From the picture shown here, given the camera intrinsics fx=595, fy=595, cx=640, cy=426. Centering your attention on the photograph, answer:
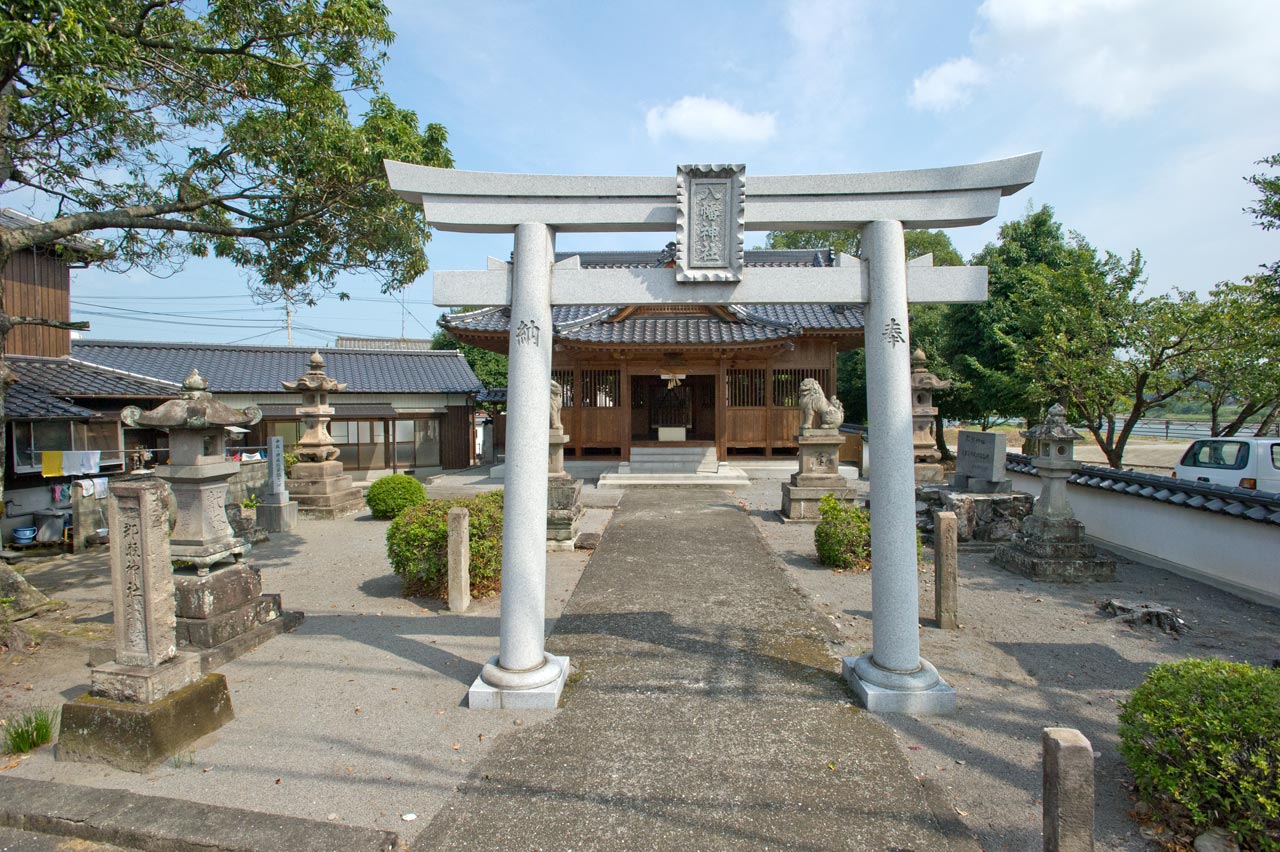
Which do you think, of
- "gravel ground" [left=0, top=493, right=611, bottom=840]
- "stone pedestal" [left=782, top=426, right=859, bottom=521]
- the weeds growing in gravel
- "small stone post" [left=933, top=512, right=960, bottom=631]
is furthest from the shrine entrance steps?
the weeds growing in gravel

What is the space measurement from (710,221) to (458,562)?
4.35m

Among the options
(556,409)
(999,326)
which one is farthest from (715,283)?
(999,326)

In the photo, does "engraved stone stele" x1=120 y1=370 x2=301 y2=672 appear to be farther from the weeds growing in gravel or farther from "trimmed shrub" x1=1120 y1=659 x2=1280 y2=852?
"trimmed shrub" x1=1120 y1=659 x2=1280 y2=852

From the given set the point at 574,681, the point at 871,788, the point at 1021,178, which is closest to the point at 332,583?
the point at 574,681

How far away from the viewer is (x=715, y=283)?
14.1ft

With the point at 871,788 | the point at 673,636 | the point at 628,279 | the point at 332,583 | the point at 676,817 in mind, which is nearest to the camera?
the point at 676,817

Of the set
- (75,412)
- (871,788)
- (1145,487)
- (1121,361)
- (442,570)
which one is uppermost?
(1121,361)

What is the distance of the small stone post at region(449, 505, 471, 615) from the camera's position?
6.37 meters

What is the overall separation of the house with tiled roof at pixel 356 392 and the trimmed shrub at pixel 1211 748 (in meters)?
21.4

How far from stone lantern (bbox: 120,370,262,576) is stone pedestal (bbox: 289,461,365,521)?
23.8 ft

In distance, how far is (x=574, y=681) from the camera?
456 centimetres

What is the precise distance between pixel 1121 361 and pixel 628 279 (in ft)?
38.4

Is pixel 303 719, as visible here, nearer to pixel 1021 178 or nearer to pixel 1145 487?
pixel 1021 178

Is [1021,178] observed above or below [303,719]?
above
